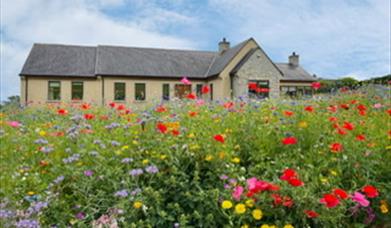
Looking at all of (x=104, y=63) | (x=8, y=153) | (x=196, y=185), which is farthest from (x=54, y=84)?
(x=196, y=185)

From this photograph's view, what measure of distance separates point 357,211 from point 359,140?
2.34ft

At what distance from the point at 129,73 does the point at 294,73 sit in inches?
547

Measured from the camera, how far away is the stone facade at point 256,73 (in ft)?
74.0

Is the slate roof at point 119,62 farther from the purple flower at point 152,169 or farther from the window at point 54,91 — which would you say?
the purple flower at point 152,169

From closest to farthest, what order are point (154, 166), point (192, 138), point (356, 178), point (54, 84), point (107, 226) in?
point (107, 226) → point (154, 166) → point (356, 178) → point (192, 138) → point (54, 84)

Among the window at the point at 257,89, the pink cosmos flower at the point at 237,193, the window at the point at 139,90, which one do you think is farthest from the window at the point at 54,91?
the pink cosmos flower at the point at 237,193

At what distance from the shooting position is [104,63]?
2306 centimetres

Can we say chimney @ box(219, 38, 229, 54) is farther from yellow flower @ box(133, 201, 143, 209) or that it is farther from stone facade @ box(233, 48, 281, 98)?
yellow flower @ box(133, 201, 143, 209)

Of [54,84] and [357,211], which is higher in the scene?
[54,84]

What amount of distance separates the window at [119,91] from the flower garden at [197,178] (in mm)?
19199

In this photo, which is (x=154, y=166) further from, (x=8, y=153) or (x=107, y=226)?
(x=8, y=153)

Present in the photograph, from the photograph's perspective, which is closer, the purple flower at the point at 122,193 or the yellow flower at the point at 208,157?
the purple flower at the point at 122,193

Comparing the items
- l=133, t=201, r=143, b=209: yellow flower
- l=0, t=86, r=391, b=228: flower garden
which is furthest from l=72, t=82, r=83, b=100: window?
l=133, t=201, r=143, b=209: yellow flower

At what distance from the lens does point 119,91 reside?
22531mm
